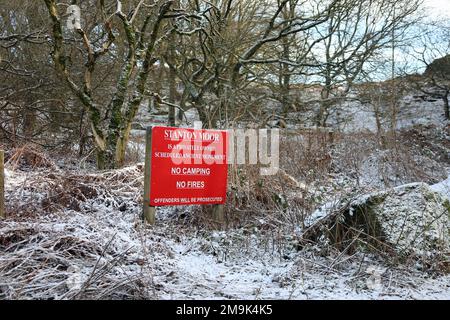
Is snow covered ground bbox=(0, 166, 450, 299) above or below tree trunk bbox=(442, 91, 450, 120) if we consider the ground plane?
below

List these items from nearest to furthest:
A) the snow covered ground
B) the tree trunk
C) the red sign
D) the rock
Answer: the snow covered ground < the rock < the red sign < the tree trunk

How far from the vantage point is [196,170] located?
18.3 ft

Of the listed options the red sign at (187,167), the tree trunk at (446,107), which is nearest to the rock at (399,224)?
the red sign at (187,167)

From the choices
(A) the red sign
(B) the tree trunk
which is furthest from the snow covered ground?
(B) the tree trunk

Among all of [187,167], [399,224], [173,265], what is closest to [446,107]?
[399,224]

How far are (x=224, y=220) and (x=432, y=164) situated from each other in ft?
29.2

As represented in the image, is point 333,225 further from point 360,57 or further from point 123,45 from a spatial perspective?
point 360,57

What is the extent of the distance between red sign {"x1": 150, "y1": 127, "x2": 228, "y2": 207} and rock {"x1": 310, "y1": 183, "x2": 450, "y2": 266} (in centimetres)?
167

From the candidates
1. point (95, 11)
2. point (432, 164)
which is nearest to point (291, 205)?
point (95, 11)

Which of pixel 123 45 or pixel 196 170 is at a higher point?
pixel 123 45

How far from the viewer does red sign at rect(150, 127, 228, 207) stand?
17.2 ft

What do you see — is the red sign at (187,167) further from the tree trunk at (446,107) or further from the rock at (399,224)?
the tree trunk at (446,107)

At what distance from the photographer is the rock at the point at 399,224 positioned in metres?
4.33

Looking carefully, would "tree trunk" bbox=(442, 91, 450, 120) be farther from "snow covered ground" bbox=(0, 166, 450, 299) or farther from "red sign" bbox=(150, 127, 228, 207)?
"snow covered ground" bbox=(0, 166, 450, 299)
